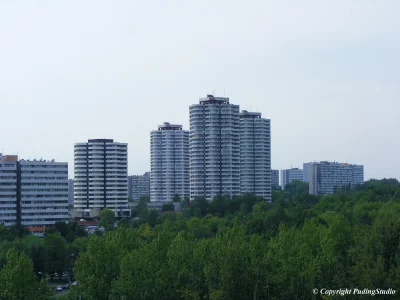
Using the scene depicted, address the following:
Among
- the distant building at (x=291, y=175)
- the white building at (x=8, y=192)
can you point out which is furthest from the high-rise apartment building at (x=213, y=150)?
the distant building at (x=291, y=175)

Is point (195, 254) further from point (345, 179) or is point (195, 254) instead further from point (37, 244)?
point (345, 179)

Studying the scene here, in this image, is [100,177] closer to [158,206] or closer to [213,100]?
[158,206]

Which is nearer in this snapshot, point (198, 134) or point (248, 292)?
point (248, 292)

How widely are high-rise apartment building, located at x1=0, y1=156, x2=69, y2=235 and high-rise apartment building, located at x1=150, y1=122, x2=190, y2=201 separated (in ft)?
87.8

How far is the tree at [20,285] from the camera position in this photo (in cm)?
2002

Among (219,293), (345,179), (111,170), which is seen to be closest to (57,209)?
(111,170)

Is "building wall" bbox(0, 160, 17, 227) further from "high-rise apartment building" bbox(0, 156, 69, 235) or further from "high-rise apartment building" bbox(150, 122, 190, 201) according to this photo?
"high-rise apartment building" bbox(150, 122, 190, 201)

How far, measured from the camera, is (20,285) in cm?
2017

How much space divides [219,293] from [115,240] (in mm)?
9120

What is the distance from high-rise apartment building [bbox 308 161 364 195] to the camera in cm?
11006

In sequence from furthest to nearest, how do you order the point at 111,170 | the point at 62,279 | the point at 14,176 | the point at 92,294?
the point at 111,170, the point at 14,176, the point at 62,279, the point at 92,294

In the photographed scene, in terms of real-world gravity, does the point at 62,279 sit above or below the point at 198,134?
below

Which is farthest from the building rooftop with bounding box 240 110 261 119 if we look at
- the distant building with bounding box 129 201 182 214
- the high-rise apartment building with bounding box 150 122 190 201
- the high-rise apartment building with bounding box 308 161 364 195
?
the high-rise apartment building with bounding box 308 161 364 195

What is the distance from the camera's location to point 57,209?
5244 centimetres
